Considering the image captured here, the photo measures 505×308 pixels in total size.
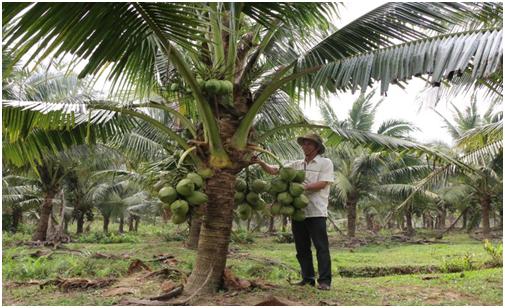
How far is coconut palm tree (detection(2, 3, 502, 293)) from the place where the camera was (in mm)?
2875

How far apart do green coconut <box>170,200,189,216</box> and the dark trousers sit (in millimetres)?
1457

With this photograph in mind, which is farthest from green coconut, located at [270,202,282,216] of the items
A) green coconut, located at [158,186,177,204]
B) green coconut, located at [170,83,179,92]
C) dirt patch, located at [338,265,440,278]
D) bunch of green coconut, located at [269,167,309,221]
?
dirt patch, located at [338,265,440,278]

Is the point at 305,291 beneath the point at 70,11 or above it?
beneath

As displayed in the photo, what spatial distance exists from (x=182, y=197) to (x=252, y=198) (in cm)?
87

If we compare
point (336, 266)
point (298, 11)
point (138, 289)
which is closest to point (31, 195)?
point (336, 266)

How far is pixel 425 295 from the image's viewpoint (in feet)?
14.0

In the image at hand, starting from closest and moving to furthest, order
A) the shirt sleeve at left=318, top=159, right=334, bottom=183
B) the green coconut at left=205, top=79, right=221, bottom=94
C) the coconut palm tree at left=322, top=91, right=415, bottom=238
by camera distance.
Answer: the green coconut at left=205, top=79, right=221, bottom=94 < the shirt sleeve at left=318, top=159, right=334, bottom=183 < the coconut palm tree at left=322, top=91, right=415, bottom=238

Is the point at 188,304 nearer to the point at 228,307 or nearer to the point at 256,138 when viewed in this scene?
the point at 228,307

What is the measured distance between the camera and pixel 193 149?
376 cm

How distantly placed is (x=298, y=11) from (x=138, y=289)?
2.81m

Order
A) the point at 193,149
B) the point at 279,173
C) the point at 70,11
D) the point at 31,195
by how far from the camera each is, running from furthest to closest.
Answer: the point at 31,195 → the point at 279,173 → the point at 193,149 → the point at 70,11

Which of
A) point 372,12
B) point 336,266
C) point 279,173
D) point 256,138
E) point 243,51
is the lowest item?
point 336,266

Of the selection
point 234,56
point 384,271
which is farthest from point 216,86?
point 384,271

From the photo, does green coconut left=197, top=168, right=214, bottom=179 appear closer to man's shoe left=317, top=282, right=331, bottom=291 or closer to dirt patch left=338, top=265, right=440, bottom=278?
man's shoe left=317, top=282, right=331, bottom=291
